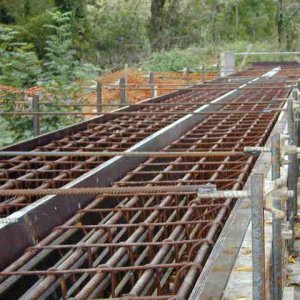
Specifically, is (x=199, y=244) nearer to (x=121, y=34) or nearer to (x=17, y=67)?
(x=17, y=67)

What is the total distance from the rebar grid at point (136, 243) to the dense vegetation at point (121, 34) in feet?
19.5

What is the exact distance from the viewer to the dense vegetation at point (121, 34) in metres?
16.8

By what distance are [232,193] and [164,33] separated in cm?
3575

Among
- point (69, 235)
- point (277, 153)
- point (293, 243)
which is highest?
point (277, 153)

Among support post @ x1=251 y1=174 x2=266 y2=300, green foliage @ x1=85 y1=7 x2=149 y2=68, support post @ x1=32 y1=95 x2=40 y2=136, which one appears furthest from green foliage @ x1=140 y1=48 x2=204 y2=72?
support post @ x1=251 y1=174 x2=266 y2=300

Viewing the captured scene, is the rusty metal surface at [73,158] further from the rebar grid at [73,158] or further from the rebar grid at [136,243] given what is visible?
the rebar grid at [136,243]

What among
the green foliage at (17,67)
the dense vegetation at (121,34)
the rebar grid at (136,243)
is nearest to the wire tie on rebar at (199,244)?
the rebar grid at (136,243)

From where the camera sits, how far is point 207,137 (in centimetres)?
992

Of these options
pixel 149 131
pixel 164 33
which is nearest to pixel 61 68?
pixel 149 131

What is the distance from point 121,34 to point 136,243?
31297 mm

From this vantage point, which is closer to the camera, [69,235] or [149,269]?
[149,269]

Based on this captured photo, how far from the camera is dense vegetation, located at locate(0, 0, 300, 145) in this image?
16.8 meters

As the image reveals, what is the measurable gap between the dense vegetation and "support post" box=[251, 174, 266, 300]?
951 centimetres

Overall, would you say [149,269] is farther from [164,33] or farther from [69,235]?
[164,33]
